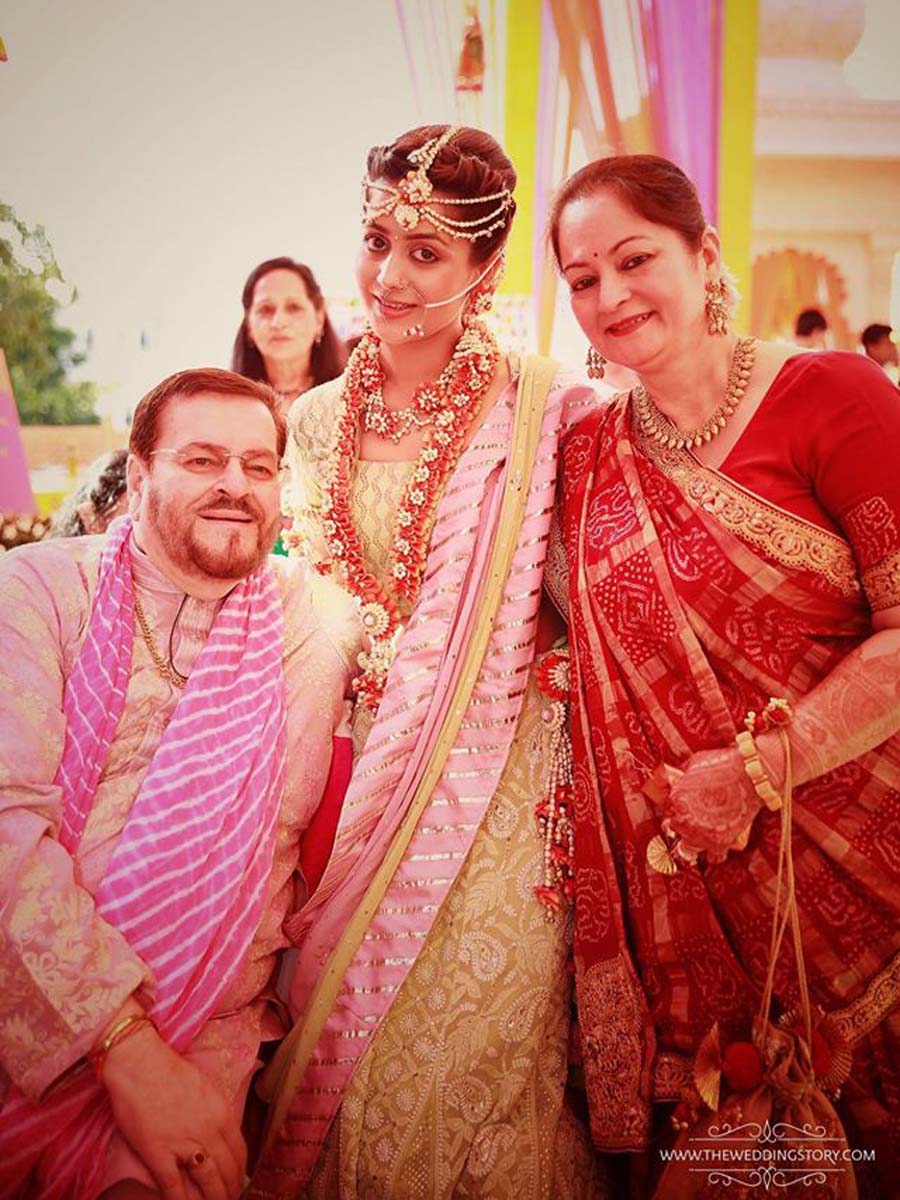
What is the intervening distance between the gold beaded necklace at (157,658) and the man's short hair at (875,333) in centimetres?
299

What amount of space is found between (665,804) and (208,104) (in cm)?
299

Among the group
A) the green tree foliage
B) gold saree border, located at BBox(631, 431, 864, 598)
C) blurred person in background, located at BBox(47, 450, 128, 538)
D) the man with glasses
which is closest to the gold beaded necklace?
the man with glasses

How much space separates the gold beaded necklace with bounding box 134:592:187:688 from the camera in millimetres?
1723

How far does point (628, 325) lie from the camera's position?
5.61 ft

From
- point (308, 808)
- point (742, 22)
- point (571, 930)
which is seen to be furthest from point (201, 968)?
point (742, 22)

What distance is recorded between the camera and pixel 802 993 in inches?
58.7

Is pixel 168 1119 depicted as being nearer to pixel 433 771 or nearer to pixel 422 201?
pixel 433 771

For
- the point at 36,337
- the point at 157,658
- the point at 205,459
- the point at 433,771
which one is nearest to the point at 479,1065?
the point at 433,771

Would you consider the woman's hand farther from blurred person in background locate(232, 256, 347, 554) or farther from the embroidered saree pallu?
blurred person in background locate(232, 256, 347, 554)

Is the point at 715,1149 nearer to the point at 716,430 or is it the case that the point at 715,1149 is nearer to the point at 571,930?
the point at 571,930

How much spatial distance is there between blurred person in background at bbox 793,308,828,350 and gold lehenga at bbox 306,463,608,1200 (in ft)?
8.64

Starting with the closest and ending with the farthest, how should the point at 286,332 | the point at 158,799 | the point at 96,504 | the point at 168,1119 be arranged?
the point at 168,1119, the point at 158,799, the point at 96,504, the point at 286,332

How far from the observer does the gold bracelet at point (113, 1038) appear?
1.39 m

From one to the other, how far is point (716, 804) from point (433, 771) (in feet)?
1.69
